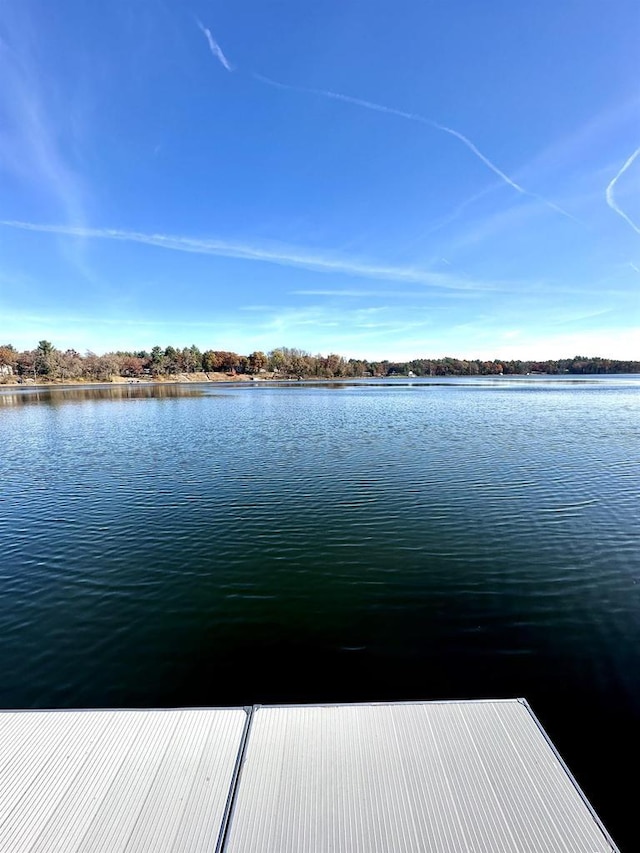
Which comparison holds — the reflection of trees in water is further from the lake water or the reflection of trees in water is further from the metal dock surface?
the metal dock surface

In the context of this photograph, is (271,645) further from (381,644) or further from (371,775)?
(371,775)

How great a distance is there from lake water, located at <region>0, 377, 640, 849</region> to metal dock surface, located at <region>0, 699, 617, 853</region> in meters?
1.44

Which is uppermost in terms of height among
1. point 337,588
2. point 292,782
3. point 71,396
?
point 71,396

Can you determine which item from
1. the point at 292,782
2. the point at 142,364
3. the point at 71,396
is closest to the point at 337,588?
the point at 292,782

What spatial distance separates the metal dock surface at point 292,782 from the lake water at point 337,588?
56.8 inches

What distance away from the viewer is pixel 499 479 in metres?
19.5

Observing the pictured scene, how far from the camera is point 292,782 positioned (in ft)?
15.3

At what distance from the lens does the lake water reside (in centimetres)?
714

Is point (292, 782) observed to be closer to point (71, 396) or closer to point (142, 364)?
point (71, 396)

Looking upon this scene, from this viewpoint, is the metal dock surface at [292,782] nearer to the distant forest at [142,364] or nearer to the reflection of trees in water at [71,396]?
the reflection of trees in water at [71,396]

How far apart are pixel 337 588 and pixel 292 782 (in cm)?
582

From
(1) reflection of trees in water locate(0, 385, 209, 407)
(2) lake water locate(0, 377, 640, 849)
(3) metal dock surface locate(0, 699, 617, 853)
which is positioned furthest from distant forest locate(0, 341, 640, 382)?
(3) metal dock surface locate(0, 699, 617, 853)

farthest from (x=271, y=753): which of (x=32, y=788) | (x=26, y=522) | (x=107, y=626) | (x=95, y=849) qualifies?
(x=26, y=522)

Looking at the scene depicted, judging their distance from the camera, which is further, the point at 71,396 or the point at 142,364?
the point at 142,364
